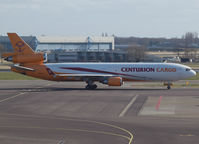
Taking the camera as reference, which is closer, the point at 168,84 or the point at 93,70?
the point at 168,84

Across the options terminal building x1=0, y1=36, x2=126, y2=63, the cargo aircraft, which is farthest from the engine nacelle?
terminal building x1=0, y1=36, x2=126, y2=63

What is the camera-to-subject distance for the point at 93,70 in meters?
55.2

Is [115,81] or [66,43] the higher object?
[66,43]

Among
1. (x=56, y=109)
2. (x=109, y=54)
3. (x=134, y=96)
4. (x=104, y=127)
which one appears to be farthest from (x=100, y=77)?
(x=109, y=54)

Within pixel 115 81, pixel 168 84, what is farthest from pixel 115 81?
pixel 168 84

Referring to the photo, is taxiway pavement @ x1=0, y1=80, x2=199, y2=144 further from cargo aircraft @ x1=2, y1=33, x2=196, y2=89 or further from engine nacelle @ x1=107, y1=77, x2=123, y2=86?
cargo aircraft @ x1=2, y1=33, x2=196, y2=89

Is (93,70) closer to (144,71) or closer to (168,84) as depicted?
(144,71)

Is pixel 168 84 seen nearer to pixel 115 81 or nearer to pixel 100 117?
pixel 115 81

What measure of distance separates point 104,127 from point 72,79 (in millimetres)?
27919

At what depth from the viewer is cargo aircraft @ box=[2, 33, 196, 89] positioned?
5403 centimetres

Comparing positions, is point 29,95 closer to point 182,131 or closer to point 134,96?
point 134,96

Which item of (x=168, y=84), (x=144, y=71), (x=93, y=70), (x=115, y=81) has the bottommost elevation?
(x=168, y=84)

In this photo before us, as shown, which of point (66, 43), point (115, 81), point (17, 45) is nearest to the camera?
point (115, 81)

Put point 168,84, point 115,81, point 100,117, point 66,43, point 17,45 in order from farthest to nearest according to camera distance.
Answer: point 66,43 → point 17,45 → point 168,84 → point 115,81 → point 100,117
